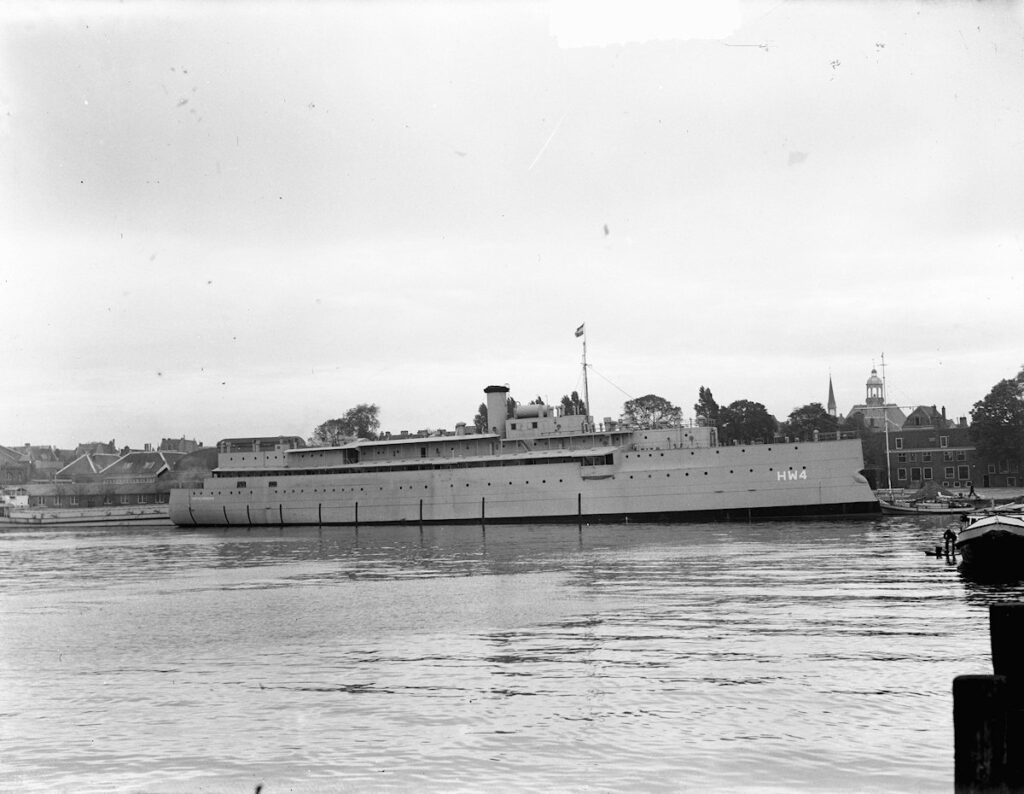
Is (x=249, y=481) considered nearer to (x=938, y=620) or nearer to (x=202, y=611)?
(x=202, y=611)

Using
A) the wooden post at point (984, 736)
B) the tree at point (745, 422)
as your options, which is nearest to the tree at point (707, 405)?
the tree at point (745, 422)

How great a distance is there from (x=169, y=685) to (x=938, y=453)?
7790cm

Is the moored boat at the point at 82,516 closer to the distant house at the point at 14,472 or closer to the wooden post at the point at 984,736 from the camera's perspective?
the distant house at the point at 14,472

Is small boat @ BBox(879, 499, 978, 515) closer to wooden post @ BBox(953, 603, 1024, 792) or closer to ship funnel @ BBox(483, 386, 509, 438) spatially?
ship funnel @ BBox(483, 386, 509, 438)

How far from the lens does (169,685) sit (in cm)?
1379

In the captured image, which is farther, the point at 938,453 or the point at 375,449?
the point at 938,453

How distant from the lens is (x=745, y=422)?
94.2m

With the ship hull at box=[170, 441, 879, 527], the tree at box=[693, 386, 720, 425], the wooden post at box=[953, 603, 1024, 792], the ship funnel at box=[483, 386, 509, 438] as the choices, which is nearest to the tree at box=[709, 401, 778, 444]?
the tree at box=[693, 386, 720, 425]

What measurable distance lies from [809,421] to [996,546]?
72.6m

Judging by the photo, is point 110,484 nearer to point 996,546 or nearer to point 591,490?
point 591,490

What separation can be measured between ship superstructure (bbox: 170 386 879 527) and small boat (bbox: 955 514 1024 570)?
23503 mm

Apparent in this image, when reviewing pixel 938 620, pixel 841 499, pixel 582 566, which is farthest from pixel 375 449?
pixel 938 620

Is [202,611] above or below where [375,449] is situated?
below

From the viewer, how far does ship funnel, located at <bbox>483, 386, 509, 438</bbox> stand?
58656 millimetres
